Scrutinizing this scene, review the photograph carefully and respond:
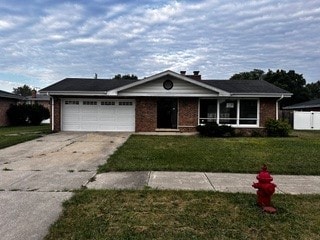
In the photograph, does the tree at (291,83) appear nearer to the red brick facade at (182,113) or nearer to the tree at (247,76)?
the tree at (247,76)

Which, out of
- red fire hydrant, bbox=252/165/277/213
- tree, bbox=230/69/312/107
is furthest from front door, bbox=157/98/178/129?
tree, bbox=230/69/312/107

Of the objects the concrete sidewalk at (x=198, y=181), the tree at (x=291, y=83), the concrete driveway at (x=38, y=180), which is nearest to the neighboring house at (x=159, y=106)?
the concrete driveway at (x=38, y=180)

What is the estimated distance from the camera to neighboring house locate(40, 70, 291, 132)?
19188 mm

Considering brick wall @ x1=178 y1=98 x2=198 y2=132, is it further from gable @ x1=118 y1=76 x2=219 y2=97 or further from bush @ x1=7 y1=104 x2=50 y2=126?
bush @ x1=7 y1=104 x2=50 y2=126

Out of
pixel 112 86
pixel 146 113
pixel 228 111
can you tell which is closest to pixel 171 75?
pixel 146 113

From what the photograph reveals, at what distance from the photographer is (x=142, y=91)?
19.2m

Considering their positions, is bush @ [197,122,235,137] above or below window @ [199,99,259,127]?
→ below

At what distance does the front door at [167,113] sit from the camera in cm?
2006

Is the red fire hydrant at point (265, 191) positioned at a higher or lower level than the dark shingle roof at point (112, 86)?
lower

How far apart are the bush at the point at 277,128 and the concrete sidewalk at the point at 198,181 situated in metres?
11.6

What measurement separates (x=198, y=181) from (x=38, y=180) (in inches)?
136

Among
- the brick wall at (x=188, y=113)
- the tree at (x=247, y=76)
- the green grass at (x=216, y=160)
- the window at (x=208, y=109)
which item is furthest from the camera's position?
the tree at (x=247, y=76)

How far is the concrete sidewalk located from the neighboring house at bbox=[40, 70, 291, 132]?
38.6 ft

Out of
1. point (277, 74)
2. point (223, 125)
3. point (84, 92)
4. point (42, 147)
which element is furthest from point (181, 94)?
point (277, 74)
